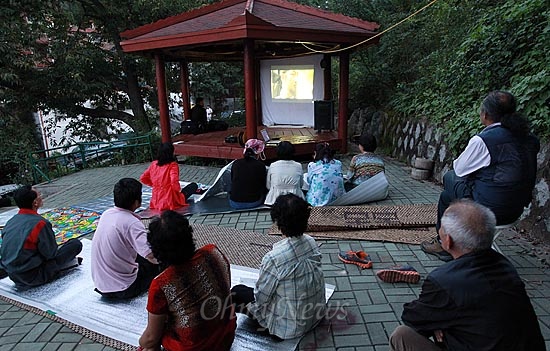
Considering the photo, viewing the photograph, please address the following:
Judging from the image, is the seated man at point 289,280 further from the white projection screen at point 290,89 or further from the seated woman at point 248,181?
the white projection screen at point 290,89

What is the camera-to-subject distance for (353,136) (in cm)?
1007

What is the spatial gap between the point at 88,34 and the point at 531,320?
1280 centimetres

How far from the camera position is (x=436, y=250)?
339 cm

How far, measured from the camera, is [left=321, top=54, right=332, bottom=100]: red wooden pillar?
9.59 m

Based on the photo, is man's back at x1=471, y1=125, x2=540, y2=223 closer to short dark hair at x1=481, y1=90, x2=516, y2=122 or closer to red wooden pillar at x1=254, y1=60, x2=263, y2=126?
short dark hair at x1=481, y1=90, x2=516, y2=122

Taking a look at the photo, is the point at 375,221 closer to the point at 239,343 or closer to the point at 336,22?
the point at 239,343

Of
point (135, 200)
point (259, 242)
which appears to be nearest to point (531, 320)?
point (135, 200)

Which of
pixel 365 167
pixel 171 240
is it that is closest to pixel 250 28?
pixel 365 167

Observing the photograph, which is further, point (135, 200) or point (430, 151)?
point (430, 151)

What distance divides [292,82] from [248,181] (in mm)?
6564

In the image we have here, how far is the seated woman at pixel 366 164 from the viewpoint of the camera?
15.7 feet

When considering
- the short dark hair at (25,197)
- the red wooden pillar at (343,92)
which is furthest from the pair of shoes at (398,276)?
the red wooden pillar at (343,92)

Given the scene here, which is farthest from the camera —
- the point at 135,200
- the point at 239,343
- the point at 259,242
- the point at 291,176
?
the point at 291,176

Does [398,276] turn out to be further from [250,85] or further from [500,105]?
[250,85]
